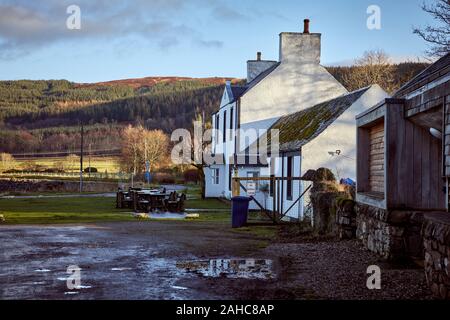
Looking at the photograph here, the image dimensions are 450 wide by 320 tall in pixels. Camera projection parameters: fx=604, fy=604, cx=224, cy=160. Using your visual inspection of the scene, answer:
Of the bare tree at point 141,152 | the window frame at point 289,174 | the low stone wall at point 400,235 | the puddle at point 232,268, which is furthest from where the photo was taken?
the bare tree at point 141,152

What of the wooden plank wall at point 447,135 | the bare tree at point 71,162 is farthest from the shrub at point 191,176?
the wooden plank wall at point 447,135

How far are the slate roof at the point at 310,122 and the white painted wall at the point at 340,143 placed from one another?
199 mm

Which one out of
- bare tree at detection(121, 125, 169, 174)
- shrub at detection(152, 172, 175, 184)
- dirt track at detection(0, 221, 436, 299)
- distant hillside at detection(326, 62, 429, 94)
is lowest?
dirt track at detection(0, 221, 436, 299)

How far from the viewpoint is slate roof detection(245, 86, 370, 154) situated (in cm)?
2416

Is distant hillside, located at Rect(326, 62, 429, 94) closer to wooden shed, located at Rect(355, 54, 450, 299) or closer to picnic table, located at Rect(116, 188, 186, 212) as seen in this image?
picnic table, located at Rect(116, 188, 186, 212)

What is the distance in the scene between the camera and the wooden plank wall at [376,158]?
14.0m

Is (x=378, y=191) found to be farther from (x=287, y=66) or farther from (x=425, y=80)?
(x=287, y=66)

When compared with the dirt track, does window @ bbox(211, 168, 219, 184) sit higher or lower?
higher

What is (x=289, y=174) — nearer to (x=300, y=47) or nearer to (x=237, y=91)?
(x=300, y=47)

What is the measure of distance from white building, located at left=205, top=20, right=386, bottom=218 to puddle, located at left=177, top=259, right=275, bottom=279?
10.9 m

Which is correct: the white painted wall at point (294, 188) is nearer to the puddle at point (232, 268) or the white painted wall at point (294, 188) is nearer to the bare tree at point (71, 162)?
the puddle at point (232, 268)

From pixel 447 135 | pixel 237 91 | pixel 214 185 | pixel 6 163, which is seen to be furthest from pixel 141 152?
pixel 447 135

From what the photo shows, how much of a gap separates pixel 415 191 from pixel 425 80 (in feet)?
7.52

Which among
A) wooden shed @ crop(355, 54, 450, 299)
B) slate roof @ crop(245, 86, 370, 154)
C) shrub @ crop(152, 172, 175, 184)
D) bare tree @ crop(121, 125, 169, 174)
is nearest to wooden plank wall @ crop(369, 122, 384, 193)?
wooden shed @ crop(355, 54, 450, 299)
